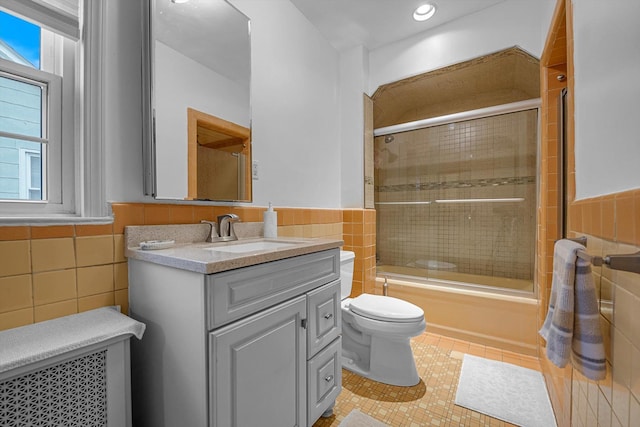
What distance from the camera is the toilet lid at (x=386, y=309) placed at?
1629 millimetres

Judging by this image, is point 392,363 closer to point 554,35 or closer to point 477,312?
point 477,312

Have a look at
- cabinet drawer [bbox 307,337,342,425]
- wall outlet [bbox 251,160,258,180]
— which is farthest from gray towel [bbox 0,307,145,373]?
wall outlet [bbox 251,160,258,180]

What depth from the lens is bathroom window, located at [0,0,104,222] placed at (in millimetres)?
959

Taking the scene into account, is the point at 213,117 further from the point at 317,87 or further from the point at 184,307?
the point at 317,87

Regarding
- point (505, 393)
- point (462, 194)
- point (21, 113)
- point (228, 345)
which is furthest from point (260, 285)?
point (462, 194)

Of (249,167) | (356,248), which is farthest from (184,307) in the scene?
(356,248)

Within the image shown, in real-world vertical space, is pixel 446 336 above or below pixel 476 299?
below

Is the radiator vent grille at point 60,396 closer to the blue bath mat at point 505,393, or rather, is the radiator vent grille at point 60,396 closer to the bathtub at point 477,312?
the blue bath mat at point 505,393

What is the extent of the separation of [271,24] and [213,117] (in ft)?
2.89

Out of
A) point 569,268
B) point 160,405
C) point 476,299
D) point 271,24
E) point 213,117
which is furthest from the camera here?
point 476,299

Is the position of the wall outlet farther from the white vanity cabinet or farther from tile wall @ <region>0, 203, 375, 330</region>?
the white vanity cabinet

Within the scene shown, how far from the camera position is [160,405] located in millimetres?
981

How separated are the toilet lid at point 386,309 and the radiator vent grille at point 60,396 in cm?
129

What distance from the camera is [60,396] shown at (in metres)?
0.80
